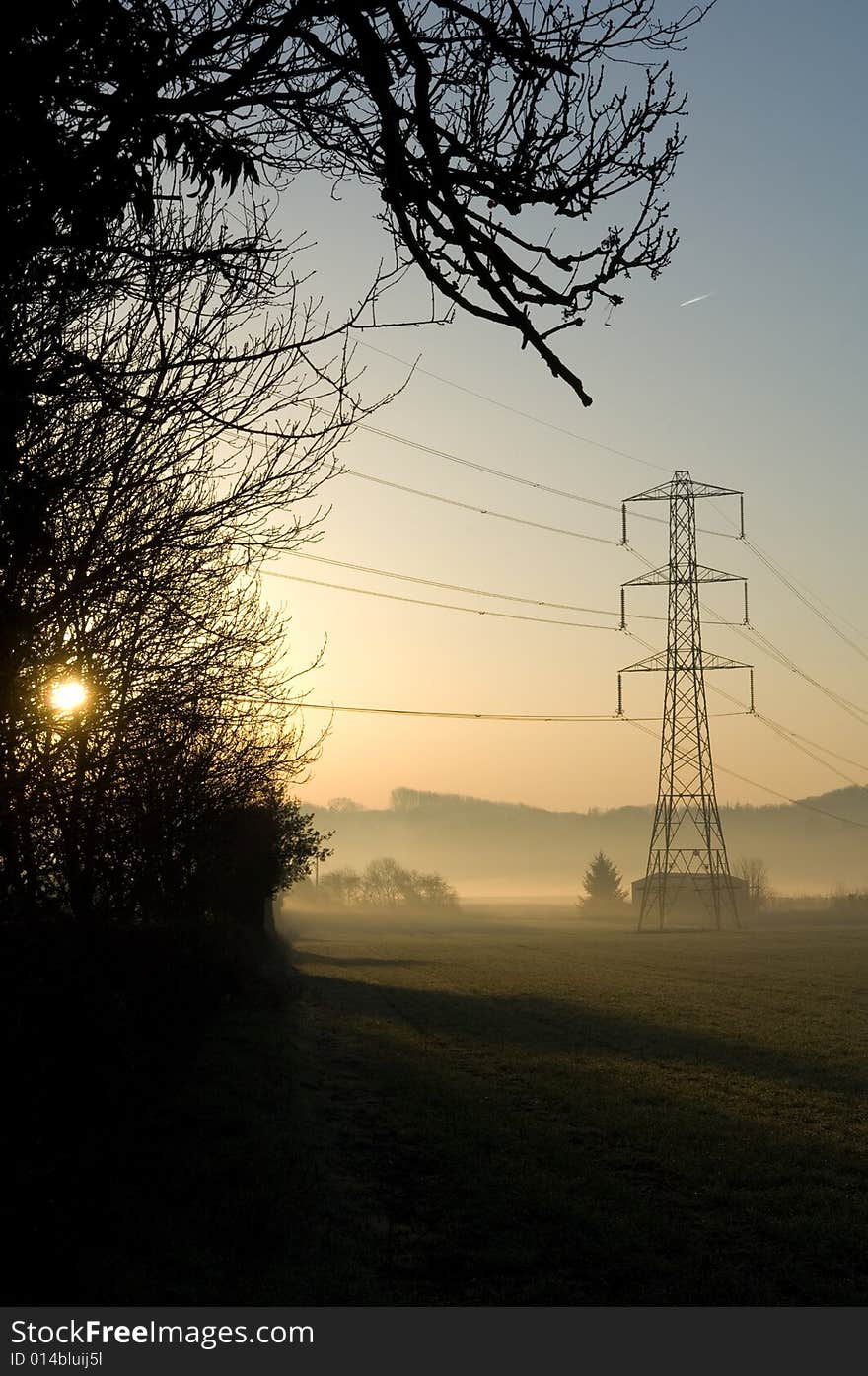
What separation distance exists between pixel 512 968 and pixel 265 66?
43192mm

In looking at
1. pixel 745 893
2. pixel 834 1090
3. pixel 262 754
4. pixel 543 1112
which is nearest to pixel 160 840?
pixel 262 754

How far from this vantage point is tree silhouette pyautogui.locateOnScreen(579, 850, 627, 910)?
158625 mm

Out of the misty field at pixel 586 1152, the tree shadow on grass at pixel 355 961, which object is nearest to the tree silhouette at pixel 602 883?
the tree shadow on grass at pixel 355 961

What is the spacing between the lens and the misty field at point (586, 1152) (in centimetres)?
848

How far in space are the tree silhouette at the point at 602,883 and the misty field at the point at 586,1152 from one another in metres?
130

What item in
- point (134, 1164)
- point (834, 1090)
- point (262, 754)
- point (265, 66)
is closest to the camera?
point (265, 66)

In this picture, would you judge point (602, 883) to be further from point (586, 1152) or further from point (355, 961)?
point (586, 1152)

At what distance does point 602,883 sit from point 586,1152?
150862 mm

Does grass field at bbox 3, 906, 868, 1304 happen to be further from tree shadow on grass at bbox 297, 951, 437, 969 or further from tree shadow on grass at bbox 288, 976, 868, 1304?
tree shadow on grass at bbox 297, 951, 437, 969

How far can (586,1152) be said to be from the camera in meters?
12.7

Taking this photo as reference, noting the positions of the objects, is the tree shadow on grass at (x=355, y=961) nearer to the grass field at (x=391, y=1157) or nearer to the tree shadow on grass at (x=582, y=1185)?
the grass field at (x=391, y=1157)

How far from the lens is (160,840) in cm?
1841

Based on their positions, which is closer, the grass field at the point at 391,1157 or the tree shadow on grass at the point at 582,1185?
the grass field at the point at 391,1157
